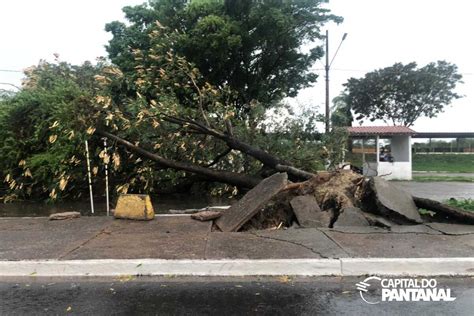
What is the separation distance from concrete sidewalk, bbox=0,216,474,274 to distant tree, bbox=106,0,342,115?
11.1 meters

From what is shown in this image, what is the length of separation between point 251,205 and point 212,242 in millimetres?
1599

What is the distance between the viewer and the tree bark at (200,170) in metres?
11.4

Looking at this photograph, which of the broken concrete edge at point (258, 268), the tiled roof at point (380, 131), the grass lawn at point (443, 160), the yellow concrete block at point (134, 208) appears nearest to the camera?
the broken concrete edge at point (258, 268)

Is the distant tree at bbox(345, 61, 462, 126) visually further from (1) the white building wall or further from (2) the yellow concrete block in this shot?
(2) the yellow concrete block

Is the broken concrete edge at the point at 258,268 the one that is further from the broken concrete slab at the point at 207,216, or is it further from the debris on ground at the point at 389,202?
the broken concrete slab at the point at 207,216

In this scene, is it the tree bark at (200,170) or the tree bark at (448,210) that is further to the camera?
the tree bark at (200,170)

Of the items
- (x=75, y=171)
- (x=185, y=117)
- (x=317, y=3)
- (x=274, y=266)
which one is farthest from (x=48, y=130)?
(x=317, y=3)

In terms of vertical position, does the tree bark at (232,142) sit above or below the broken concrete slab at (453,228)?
above

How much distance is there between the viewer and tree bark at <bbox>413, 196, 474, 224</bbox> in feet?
27.4

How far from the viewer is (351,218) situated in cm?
820

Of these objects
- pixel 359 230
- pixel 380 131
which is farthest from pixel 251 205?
pixel 380 131

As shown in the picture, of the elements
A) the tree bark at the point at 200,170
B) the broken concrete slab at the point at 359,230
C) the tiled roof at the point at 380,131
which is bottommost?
the broken concrete slab at the point at 359,230

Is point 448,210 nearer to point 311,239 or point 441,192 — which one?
point 311,239

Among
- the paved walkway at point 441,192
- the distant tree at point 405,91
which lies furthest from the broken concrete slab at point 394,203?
the distant tree at point 405,91
